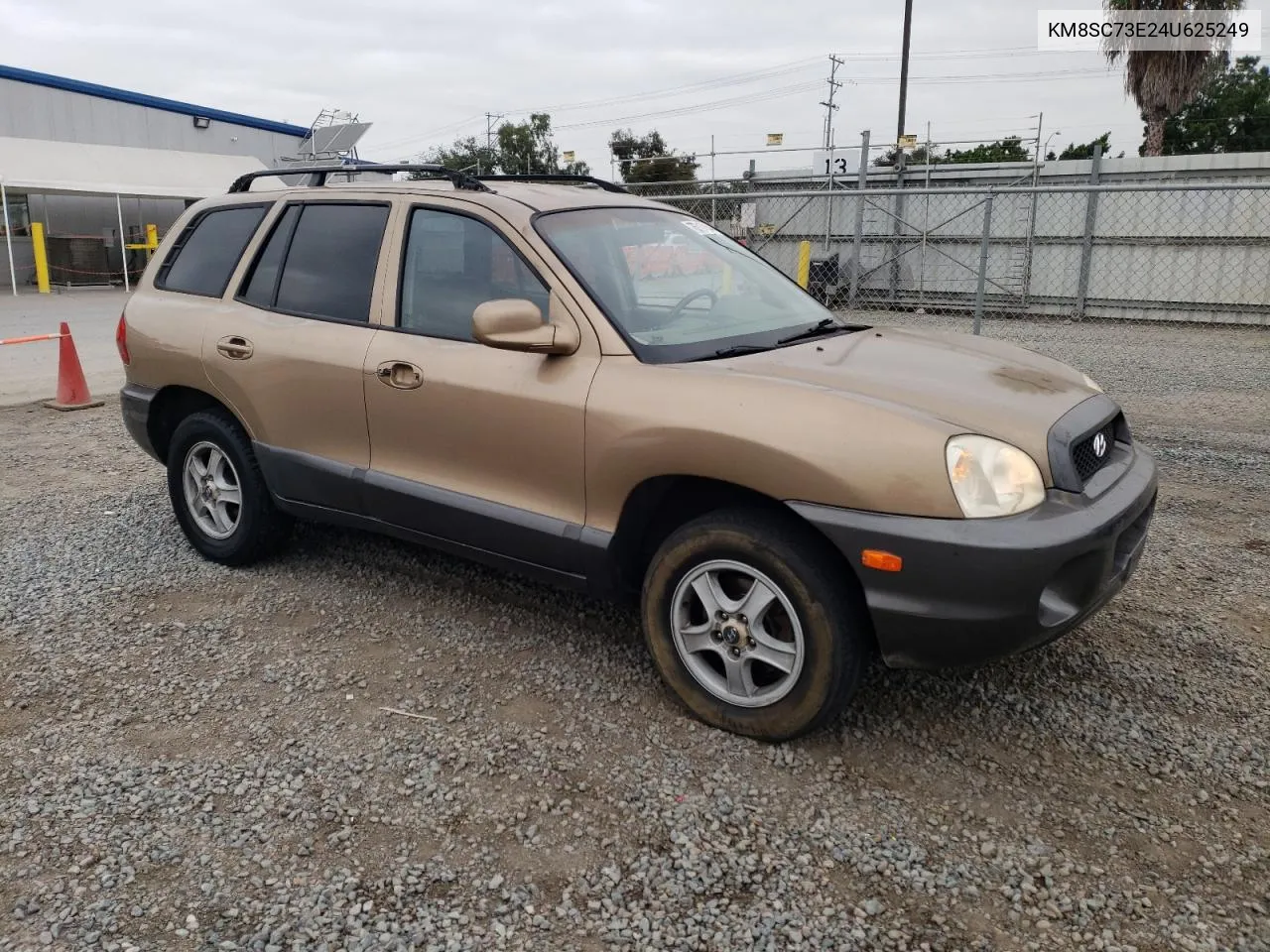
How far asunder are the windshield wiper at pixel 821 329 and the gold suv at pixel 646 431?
19mm

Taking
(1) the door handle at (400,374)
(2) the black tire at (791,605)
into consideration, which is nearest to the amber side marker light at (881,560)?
(2) the black tire at (791,605)

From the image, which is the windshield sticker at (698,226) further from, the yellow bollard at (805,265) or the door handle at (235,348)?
the yellow bollard at (805,265)

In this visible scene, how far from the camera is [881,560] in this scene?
2.62m

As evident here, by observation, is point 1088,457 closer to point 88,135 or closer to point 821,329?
point 821,329

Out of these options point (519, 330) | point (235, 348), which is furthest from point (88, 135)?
point (519, 330)

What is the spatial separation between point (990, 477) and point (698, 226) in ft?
6.88

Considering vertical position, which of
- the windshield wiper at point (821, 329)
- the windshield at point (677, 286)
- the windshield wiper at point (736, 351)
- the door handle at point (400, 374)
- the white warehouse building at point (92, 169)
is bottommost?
the door handle at point (400, 374)

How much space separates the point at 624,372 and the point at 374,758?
4.86 ft

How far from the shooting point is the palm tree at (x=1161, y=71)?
22.9 metres

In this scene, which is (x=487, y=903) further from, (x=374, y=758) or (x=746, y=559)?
(x=746, y=559)

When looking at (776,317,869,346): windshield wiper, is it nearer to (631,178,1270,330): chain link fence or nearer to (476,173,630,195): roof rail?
(476,173,630,195): roof rail

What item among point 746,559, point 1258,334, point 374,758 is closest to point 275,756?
point 374,758

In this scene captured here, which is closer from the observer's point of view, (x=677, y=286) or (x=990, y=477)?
(x=990, y=477)

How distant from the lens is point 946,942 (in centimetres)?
223
